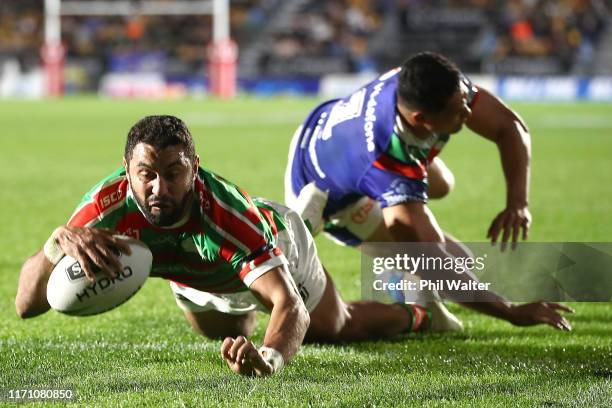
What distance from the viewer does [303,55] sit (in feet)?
114

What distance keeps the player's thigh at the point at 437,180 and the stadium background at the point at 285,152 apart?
0.70 metres

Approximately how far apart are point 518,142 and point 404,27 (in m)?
29.8

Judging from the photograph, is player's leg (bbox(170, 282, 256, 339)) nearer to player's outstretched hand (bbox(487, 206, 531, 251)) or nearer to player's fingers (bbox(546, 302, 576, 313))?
player's outstretched hand (bbox(487, 206, 531, 251))

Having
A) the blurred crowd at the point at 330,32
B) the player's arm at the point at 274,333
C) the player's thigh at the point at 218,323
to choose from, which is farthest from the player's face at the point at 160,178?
the blurred crowd at the point at 330,32

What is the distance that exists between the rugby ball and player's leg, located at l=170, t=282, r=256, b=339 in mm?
969

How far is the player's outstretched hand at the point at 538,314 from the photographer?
4875 mm

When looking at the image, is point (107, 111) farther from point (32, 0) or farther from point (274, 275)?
point (274, 275)

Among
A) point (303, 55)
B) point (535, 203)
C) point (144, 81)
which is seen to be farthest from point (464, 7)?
point (535, 203)

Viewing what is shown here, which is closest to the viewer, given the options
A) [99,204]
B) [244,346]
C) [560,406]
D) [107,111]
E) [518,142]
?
[244,346]

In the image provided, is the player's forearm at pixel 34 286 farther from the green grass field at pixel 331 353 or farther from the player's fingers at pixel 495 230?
the player's fingers at pixel 495 230

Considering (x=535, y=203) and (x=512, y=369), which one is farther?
(x=535, y=203)

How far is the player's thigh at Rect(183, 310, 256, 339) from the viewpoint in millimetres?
5160

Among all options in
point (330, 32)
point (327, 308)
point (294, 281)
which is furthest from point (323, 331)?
point (330, 32)

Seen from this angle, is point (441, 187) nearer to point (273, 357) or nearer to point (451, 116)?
point (451, 116)
